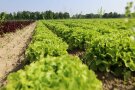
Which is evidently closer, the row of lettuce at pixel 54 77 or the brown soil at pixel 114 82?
the row of lettuce at pixel 54 77

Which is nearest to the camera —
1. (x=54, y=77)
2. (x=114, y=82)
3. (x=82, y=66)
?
(x=54, y=77)

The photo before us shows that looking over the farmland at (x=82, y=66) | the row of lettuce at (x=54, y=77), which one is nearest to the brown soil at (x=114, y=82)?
the farmland at (x=82, y=66)

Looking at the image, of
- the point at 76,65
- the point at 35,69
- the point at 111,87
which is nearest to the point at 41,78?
the point at 35,69

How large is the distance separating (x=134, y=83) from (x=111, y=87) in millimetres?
511

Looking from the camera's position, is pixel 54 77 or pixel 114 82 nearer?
pixel 54 77

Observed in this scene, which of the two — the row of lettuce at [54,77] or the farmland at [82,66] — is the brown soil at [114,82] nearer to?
the farmland at [82,66]

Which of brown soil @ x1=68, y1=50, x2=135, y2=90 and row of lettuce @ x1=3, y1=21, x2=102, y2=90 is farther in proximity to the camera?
brown soil @ x1=68, y1=50, x2=135, y2=90

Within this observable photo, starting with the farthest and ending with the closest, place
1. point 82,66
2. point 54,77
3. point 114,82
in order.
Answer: point 114,82, point 82,66, point 54,77

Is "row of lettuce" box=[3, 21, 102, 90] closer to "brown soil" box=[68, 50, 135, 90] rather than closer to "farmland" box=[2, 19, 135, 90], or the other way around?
"farmland" box=[2, 19, 135, 90]

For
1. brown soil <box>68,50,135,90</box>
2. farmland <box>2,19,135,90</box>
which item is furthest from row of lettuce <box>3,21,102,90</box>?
brown soil <box>68,50,135,90</box>

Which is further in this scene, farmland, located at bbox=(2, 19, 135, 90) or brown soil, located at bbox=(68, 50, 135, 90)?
brown soil, located at bbox=(68, 50, 135, 90)

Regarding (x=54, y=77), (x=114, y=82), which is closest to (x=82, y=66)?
(x=54, y=77)

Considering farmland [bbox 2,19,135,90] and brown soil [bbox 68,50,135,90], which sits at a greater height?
farmland [bbox 2,19,135,90]

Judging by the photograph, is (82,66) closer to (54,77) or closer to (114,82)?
(54,77)
